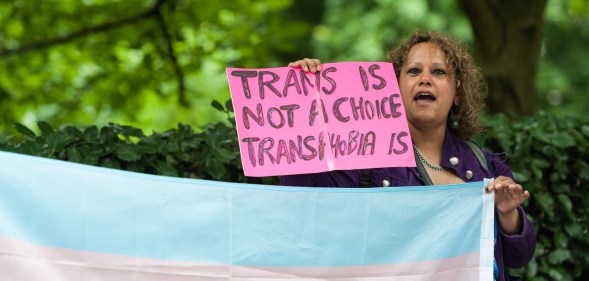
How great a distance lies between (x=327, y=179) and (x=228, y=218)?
1.55 ft

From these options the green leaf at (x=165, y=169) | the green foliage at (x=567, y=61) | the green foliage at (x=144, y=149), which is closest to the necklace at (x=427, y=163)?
the green foliage at (x=144, y=149)

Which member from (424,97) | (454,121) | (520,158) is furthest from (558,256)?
(424,97)

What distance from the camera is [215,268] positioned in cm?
288

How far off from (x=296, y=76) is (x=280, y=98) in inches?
4.1

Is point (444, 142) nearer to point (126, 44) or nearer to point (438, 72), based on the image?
point (438, 72)

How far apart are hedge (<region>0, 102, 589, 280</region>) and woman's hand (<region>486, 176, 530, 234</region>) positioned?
4.19ft

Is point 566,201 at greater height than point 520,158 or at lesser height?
lesser

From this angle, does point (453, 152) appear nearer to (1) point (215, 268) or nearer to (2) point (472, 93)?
(2) point (472, 93)

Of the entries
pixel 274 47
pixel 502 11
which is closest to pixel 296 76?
pixel 502 11

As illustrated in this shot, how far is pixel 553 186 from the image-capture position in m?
4.58

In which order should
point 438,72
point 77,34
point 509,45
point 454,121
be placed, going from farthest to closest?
point 77,34 < point 509,45 < point 454,121 < point 438,72

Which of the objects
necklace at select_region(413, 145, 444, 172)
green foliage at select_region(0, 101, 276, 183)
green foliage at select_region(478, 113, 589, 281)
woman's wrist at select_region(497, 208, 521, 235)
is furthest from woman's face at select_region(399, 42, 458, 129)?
green foliage at select_region(478, 113, 589, 281)

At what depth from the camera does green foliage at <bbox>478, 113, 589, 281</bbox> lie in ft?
14.8

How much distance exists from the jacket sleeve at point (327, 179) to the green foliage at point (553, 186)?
144 cm
